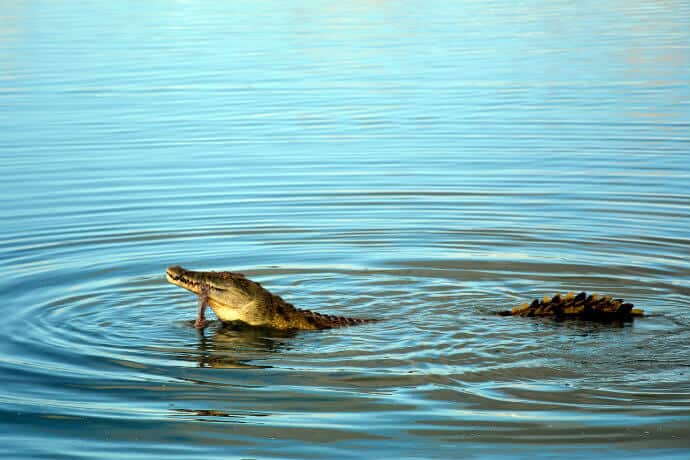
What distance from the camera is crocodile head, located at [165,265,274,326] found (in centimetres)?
1034

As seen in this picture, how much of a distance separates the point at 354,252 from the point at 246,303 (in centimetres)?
325

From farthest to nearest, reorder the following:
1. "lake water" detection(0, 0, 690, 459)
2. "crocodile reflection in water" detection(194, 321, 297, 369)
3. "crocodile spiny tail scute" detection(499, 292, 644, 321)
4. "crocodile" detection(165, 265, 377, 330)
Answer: "crocodile" detection(165, 265, 377, 330) → "crocodile spiny tail scute" detection(499, 292, 644, 321) → "crocodile reflection in water" detection(194, 321, 297, 369) → "lake water" detection(0, 0, 690, 459)

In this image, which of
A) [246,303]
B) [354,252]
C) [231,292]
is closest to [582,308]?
[246,303]

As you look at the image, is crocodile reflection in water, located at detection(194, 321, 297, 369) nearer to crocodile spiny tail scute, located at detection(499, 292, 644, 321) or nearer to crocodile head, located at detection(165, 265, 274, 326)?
crocodile head, located at detection(165, 265, 274, 326)

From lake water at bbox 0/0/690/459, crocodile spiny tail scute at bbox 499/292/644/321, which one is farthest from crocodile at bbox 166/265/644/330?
lake water at bbox 0/0/690/459

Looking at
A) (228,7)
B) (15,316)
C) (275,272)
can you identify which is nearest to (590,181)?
(275,272)

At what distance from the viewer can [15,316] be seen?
1119 cm

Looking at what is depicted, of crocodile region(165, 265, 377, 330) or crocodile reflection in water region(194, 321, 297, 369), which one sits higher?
crocodile region(165, 265, 377, 330)

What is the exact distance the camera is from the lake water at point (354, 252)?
8.27 meters

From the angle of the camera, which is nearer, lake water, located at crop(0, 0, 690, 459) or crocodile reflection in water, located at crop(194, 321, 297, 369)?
lake water, located at crop(0, 0, 690, 459)

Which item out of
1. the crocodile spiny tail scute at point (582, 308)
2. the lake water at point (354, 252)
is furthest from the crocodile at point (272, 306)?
the lake water at point (354, 252)

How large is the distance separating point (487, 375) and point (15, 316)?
472 cm

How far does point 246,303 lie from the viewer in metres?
10.5

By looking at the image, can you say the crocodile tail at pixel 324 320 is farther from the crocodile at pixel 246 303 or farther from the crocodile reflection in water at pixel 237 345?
the crocodile reflection in water at pixel 237 345
